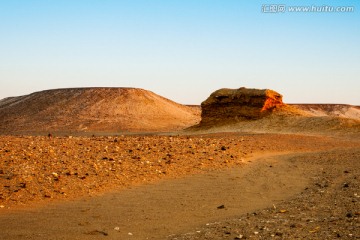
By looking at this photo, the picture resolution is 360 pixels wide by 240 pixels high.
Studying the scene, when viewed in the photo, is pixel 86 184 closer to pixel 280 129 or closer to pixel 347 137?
pixel 347 137

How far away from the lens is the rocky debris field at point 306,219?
5562 millimetres

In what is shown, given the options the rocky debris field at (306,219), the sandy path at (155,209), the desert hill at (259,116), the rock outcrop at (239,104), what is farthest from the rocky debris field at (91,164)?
the rock outcrop at (239,104)

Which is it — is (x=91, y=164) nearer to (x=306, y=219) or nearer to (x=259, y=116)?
(x=306, y=219)

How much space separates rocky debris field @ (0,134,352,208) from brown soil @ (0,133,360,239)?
0.09 feet

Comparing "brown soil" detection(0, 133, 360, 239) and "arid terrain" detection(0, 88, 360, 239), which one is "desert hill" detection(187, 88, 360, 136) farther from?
"brown soil" detection(0, 133, 360, 239)

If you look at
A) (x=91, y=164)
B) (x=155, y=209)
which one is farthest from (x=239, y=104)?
(x=155, y=209)

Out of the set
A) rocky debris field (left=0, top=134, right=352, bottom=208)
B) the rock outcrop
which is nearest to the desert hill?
the rock outcrop

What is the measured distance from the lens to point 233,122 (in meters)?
36.0

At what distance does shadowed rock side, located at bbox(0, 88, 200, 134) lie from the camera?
46688 mm

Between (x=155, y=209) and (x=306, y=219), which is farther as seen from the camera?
(x=155, y=209)

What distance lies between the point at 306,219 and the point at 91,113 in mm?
48198

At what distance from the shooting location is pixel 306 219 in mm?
6367

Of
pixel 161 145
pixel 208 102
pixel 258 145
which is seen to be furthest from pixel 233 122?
pixel 161 145

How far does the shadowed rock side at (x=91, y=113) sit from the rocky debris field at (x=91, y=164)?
2996 cm
